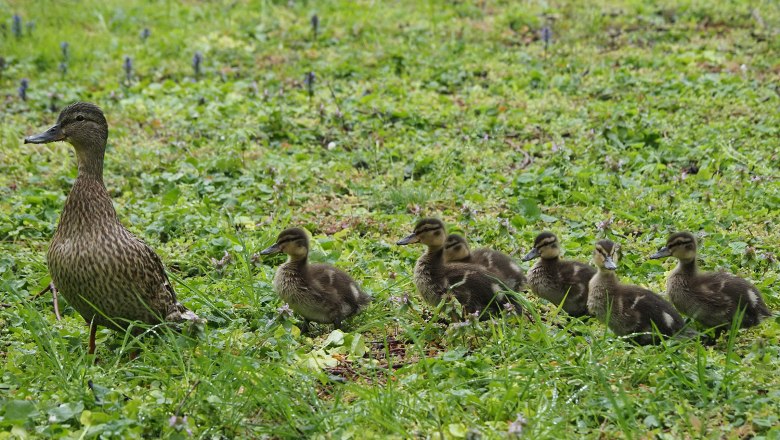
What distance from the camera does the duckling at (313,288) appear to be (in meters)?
5.32

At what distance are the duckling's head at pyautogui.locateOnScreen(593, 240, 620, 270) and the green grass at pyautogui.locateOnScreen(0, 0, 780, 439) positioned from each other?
15.0 inches

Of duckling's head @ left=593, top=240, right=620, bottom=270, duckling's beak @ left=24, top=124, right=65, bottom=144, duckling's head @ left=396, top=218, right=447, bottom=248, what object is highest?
duckling's beak @ left=24, top=124, right=65, bottom=144

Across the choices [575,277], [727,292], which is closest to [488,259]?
[575,277]

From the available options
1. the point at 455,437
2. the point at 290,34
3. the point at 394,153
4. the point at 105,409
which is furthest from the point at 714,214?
the point at 290,34

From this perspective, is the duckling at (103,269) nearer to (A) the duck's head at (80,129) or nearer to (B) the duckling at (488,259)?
(A) the duck's head at (80,129)

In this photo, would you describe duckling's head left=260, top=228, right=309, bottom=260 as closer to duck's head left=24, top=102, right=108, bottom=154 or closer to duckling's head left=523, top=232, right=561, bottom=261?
duck's head left=24, top=102, right=108, bottom=154

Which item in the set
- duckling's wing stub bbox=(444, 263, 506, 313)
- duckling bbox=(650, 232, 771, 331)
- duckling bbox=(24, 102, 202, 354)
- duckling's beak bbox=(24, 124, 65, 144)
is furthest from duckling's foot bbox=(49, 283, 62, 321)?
duckling bbox=(650, 232, 771, 331)

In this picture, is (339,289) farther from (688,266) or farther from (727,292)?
(727,292)

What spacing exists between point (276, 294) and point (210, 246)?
101cm

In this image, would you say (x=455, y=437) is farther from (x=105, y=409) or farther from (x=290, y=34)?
(x=290, y=34)

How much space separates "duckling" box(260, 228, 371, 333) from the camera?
5.32m

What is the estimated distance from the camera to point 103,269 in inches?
191

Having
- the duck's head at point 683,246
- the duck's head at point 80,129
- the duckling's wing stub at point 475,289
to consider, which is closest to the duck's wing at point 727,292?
the duck's head at point 683,246

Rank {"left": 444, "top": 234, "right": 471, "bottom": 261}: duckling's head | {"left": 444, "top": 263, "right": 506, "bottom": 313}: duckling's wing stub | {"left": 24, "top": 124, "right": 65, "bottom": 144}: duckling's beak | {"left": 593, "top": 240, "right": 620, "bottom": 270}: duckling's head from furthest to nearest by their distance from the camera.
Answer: {"left": 444, "top": 234, "right": 471, "bottom": 261}: duckling's head
{"left": 24, "top": 124, "right": 65, "bottom": 144}: duckling's beak
{"left": 444, "top": 263, "right": 506, "bottom": 313}: duckling's wing stub
{"left": 593, "top": 240, "right": 620, "bottom": 270}: duckling's head
